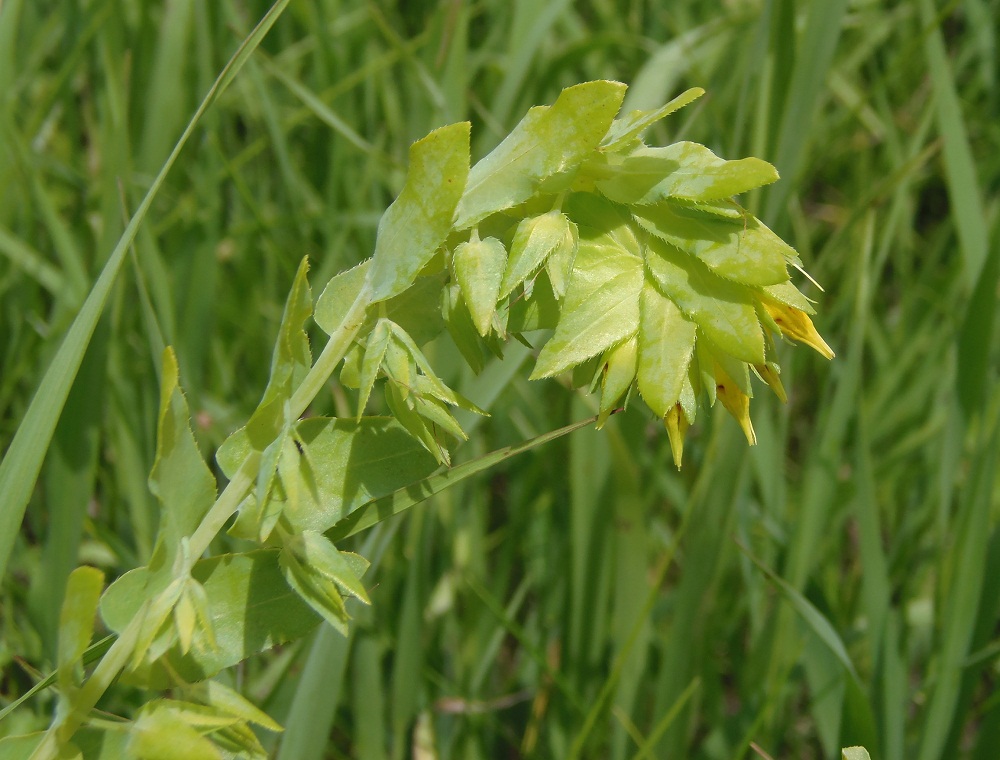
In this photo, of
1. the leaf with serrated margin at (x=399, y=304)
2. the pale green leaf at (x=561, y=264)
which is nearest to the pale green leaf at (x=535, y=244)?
the pale green leaf at (x=561, y=264)

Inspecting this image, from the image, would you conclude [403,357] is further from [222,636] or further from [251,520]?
[222,636]

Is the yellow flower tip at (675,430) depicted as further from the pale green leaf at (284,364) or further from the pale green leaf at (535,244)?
the pale green leaf at (284,364)

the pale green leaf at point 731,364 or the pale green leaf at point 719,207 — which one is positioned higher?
the pale green leaf at point 719,207

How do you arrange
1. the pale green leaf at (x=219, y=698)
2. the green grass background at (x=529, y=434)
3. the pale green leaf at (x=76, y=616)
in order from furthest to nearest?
the green grass background at (x=529, y=434), the pale green leaf at (x=219, y=698), the pale green leaf at (x=76, y=616)

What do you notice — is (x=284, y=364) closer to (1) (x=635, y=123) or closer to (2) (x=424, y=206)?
(2) (x=424, y=206)

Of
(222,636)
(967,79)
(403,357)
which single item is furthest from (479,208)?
(967,79)

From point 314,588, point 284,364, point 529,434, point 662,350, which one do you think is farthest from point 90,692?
point 529,434
